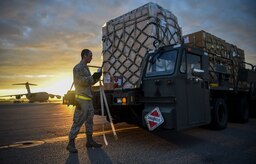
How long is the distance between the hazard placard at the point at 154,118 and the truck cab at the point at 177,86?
84mm

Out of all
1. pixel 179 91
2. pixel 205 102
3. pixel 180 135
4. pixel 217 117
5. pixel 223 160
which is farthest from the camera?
pixel 217 117

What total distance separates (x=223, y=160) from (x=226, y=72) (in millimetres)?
4233

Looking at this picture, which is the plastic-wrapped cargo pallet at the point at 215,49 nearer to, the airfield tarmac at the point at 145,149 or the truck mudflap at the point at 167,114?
the airfield tarmac at the point at 145,149

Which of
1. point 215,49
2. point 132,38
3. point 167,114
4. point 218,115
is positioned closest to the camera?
point 167,114

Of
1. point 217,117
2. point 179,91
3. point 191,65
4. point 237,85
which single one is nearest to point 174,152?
point 179,91

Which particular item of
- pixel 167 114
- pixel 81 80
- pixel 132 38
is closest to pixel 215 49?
pixel 132 38

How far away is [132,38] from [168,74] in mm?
2314

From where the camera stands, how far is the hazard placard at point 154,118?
429 centimetres

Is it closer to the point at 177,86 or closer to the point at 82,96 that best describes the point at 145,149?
the point at 177,86

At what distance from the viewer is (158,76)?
491 cm

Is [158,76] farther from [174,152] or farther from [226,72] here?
[226,72]

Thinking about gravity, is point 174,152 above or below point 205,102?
below

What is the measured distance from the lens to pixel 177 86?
4.41m

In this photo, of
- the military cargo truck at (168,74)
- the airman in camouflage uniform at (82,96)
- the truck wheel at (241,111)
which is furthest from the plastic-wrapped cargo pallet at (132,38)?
the truck wheel at (241,111)
